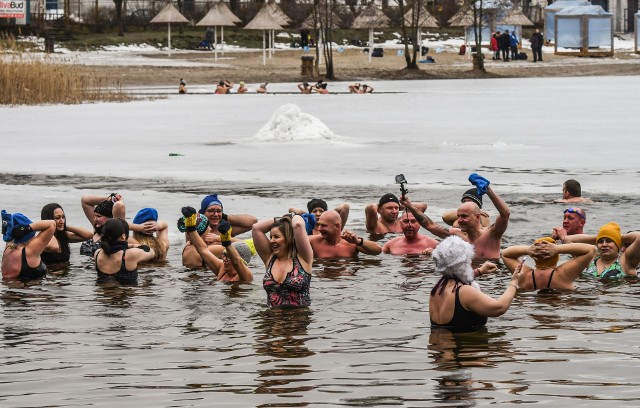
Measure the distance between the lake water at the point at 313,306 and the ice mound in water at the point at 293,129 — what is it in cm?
4

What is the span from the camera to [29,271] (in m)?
11.4

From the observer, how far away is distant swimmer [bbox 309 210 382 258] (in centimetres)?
1268

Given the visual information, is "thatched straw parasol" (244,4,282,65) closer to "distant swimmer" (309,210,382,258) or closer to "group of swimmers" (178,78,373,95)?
"group of swimmers" (178,78,373,95)

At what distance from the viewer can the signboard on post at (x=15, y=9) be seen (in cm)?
6569

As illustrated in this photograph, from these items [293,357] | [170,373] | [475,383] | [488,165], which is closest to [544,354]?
[475,383]

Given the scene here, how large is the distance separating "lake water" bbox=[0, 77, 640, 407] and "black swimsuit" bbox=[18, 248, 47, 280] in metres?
0.13

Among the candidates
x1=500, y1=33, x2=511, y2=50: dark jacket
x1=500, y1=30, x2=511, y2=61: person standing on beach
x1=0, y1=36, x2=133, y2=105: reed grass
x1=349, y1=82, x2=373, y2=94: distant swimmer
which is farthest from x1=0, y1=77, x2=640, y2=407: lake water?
x1=500, y1=33, x2=511, y2=50: dark jacket

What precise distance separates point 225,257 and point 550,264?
9.14 ft

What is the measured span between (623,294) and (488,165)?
33.0ft

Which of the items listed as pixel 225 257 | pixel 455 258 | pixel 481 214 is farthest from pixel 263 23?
pixel 455 258

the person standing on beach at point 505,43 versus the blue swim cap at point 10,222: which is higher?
the person standing on beach at point 505,43

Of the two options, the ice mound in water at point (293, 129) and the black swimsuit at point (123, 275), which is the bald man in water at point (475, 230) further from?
the ice mound in water at point (293, 129)

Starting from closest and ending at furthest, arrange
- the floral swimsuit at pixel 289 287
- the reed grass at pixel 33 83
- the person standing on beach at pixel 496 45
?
the floral swimsuit at pixel 289 287 → the reed grass at pixel 33 83 → the person standing on beach at pixel 496 45

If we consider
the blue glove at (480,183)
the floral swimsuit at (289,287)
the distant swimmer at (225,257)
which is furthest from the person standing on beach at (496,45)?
the floral swimsuit at (289,287)
